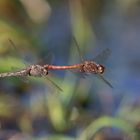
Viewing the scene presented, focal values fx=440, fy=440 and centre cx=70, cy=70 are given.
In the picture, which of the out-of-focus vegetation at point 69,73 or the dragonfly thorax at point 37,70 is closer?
the dragonfly thorax at point 37,70

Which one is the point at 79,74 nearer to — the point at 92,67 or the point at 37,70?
the point at 92,67

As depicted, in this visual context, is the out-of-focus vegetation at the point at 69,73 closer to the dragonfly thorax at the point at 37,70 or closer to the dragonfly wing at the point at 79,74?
the dragonfly wing at the point at 79,74

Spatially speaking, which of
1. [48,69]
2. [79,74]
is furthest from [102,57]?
[48,69]

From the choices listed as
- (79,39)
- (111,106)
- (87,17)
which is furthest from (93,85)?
(87,17)

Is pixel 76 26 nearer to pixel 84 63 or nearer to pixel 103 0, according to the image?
pixel 103 0

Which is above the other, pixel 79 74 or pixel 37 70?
pixel 79 74

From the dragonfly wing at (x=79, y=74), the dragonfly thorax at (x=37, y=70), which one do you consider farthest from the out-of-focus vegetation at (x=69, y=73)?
the dragonfly thorax at (x=37, y=70)

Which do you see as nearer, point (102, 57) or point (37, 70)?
point (37, 70)

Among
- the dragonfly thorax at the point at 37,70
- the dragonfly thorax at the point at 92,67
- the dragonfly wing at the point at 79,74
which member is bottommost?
the dragonfly thorax at the point at 37,70
